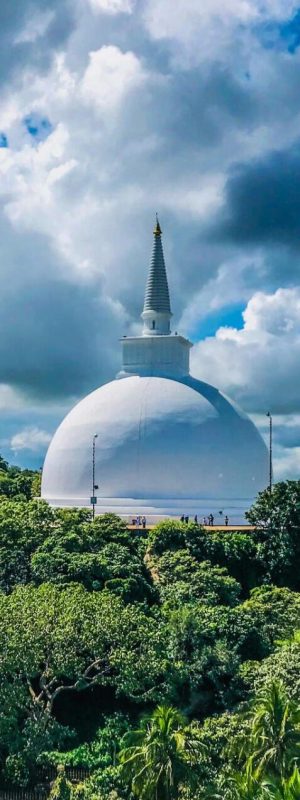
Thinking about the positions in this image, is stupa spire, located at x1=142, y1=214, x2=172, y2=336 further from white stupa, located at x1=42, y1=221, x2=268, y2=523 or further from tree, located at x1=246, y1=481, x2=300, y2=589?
tree, located at x1=246, y1=481, x2=300, y2=589

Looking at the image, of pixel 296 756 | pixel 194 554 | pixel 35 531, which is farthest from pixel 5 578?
pixel 296 756

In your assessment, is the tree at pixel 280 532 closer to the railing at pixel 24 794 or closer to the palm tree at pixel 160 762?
the railing at pixel 24 794

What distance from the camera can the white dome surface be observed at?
5794 centimetres

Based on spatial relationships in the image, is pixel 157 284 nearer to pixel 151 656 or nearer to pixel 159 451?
pixel 159 451

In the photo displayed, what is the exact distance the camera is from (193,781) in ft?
77.0

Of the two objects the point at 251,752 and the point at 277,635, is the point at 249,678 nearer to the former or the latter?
the point at 277,635

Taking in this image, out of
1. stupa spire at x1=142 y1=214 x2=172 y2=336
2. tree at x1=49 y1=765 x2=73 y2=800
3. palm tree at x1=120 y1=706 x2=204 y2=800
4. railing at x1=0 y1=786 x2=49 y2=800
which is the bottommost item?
railing at x1=0 y1=786 x2=49 y2=800

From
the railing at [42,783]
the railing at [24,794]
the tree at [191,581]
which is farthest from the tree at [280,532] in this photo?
the railing at [24,794]

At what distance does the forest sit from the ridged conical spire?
→ 21.6 meters

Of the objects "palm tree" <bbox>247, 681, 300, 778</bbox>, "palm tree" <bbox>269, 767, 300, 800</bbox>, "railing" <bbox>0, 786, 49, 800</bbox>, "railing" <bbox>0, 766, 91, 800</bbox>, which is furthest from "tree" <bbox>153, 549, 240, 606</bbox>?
"palm tree" <bbox>269, 767, 300, 800</bbox>

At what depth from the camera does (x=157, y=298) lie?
6612 centimetres

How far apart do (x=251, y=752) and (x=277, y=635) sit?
42.3ft

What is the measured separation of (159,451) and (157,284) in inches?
550

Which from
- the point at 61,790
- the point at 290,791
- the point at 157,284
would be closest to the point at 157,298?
the point at 157,284
